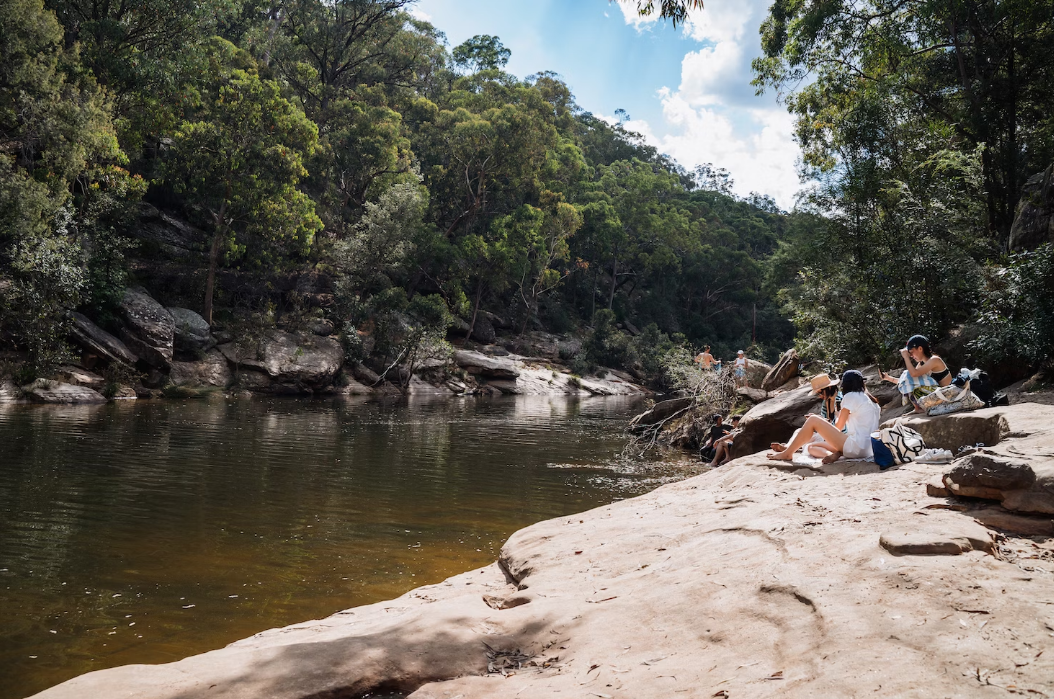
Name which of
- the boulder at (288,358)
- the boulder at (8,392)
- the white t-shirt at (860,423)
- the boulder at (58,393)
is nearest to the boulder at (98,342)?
the boulder at (58,393)

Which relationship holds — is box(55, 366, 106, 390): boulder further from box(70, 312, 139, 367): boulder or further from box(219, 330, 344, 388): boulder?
box(219, 330, 344, 388): boulder

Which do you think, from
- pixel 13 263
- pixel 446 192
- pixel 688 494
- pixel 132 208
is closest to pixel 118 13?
pixel 132 208

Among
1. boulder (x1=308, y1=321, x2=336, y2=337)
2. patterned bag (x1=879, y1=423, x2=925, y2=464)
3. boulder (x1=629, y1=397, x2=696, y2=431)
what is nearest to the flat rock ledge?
patterned bag (x1=879, y1=423, x2=925, y2=464)

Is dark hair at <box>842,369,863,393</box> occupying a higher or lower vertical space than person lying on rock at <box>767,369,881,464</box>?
Answer: higher

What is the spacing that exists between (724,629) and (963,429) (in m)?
4.95

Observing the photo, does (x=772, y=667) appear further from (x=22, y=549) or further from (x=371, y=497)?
(x=371, y=497)

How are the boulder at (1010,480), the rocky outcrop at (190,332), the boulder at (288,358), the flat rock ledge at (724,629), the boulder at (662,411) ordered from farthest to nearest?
the boulder at (288,358) < the rocky outcrop at (190,332) < the boulder at (662,411) < the boulder at (1010,480) < the flat rock ledge at (724,629)

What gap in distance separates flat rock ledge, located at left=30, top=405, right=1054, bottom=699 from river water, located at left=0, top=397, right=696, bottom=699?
1153 mm

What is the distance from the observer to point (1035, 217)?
13.3m

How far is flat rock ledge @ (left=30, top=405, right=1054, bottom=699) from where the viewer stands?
2795 mm

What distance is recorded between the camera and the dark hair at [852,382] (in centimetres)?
770

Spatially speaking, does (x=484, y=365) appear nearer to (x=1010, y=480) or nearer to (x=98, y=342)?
(x=98, y=342)

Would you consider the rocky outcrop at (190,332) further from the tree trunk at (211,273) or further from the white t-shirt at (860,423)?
the white t-shirt at (860,423)

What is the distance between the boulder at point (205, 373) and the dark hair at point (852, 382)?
23268mm
